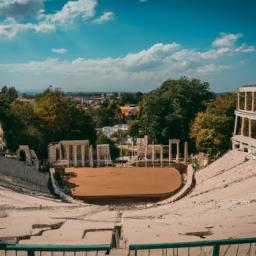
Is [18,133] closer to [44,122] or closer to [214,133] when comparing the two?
[44,122]

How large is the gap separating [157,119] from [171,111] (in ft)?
8.40

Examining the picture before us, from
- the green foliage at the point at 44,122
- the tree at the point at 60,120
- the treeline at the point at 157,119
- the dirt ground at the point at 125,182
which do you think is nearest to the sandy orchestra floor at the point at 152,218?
the dirt ground at the point at 125,182

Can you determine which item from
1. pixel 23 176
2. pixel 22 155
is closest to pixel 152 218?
pixel 23 176

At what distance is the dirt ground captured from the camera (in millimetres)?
31281

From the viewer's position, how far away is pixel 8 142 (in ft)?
154

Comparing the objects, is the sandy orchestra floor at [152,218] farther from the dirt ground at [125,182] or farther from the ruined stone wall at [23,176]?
the dirt ground at [125,182]

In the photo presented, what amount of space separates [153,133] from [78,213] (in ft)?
101

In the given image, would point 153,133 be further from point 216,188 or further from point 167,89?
point 216,188

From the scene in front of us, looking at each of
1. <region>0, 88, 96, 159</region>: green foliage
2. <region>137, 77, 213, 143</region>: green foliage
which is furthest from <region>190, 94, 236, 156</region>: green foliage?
<region>0, 88, 96, 159</region>: green foliage

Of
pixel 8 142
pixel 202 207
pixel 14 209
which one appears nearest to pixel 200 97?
pixel 8 142

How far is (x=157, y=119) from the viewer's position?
50312 mm

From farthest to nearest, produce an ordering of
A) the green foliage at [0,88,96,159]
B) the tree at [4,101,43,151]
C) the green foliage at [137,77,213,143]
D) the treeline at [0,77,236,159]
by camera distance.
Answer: the green foliage at [137,77,213,143] < the green foliage at [0,88,96,159] < the tree at [4,101,43,151] < the treeline at [0,77,236,159]

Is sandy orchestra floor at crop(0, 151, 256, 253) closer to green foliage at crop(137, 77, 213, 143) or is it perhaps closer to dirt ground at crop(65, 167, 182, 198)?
dirt ground at crop(65, 167, 182, 198)

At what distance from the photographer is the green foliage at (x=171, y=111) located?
165ft
